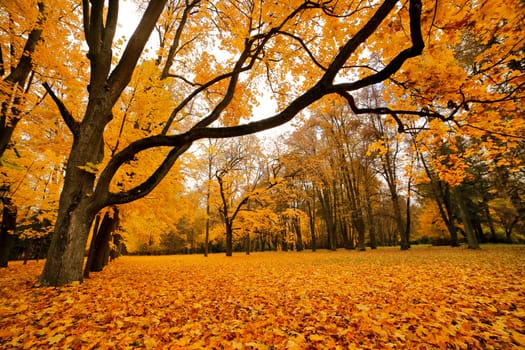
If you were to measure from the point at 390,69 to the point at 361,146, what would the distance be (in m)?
19.9

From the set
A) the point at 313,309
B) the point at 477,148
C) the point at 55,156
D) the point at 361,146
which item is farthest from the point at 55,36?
the point at 361,146

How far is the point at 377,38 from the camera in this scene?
4254 millimetres

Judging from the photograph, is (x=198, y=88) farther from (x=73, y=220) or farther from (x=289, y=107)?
(x=73, y=220)

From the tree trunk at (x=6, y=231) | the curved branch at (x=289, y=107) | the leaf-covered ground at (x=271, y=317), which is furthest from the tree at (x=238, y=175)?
the leaf-covered ground at (x=271, y=317)

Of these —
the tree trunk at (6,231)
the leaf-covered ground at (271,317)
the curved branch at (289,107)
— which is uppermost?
the curved branch at (289,107)

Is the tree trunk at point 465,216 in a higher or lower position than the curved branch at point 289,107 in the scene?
lower

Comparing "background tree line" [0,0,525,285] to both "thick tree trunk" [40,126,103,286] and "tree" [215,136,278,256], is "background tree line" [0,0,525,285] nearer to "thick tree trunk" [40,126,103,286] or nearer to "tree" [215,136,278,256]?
"thick tree trunk" [40,126,103,286]

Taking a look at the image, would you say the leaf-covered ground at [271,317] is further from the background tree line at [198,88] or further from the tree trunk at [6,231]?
the tree trunk at [6,231]

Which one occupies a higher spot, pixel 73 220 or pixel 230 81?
pixel 230 81

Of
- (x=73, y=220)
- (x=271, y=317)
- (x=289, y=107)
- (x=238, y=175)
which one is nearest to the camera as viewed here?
(x=271, y=317)

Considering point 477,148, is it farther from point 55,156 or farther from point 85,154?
point 55,156

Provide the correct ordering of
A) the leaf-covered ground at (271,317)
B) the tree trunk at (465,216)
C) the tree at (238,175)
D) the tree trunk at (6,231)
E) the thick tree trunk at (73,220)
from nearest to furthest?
the leaf-covered ground at (271,317) < the thick tree trunk at (73,220) < the tree trunk at (6,231) < the tree trunk at (465,216) < the tree at (238,175)

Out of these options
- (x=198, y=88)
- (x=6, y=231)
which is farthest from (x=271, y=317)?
(x=6, y=231)

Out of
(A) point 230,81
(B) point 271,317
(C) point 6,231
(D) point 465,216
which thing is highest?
(A) point 230,81
